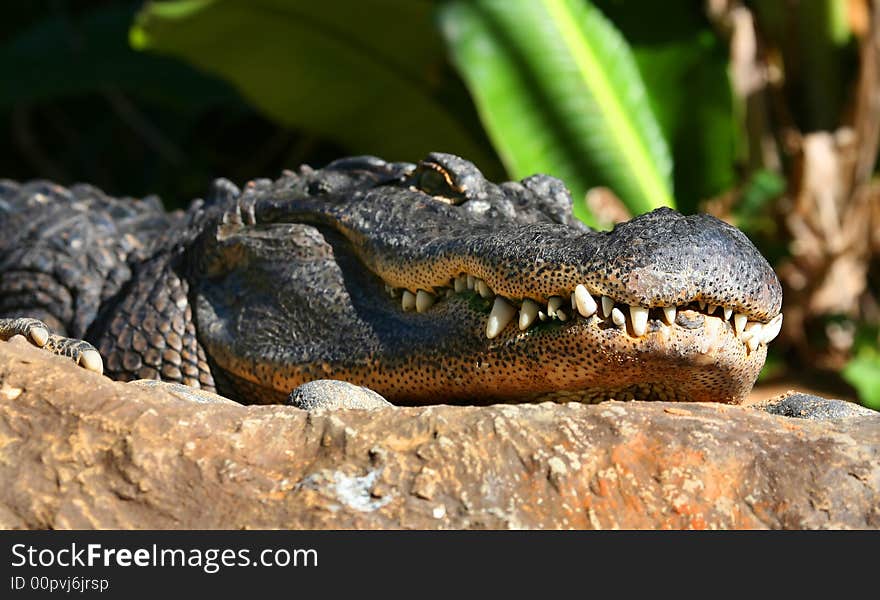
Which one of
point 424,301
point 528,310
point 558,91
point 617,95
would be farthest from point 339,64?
point 528,310

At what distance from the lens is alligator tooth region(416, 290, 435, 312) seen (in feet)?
8.24

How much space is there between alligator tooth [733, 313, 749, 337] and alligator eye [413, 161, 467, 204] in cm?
77

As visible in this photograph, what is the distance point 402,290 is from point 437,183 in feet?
1.09

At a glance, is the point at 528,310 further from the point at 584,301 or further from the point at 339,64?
the point at 339,64

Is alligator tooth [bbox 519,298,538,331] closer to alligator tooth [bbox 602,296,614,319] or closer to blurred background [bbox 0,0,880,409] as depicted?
alligator tooth [bbox 602,296,614,319]

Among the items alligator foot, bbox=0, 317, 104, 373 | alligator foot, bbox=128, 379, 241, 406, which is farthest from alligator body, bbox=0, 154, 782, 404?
alligator foot, bbox=0, 317, 104, 373

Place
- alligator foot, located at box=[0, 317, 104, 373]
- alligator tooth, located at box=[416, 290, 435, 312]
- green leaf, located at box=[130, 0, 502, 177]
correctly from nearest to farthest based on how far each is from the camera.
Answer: alligator foot, located at box=[0, 317, 104, 373]
alligator tooth, located at box=[416, 290, 435, 312]
green leaf, located at box=[130, 0, 502, 177]

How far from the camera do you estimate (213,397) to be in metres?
2.40

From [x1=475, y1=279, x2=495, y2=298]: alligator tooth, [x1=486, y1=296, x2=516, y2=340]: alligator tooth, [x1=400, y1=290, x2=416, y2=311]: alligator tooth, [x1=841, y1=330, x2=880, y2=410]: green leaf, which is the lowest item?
[x1=841, y1=330, x2=880, y2=410]: green leaf

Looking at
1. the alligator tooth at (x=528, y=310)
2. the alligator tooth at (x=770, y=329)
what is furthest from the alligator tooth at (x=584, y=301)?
the alligator tooth at (x=770, y=329)

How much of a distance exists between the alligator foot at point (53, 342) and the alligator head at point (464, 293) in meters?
0.56

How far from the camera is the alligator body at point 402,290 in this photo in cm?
216

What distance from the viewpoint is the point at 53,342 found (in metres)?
2.42

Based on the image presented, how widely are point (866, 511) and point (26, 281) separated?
2.64m
